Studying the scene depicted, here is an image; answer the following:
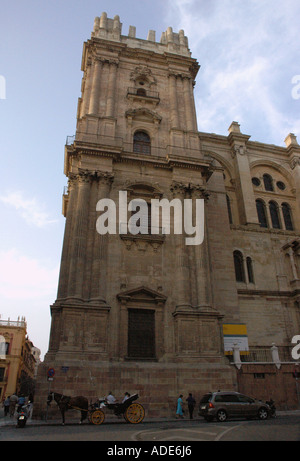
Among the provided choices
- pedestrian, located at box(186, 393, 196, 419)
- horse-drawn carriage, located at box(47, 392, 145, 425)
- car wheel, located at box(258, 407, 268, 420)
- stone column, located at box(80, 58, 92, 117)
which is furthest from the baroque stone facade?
car wheel, located at box(258, 407, 268, 420)

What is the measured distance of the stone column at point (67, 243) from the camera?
862 inches

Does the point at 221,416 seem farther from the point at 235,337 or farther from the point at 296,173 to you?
the point at 296,173

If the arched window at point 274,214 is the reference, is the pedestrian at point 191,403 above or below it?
below

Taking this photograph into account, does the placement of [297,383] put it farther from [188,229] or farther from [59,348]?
[59,348]

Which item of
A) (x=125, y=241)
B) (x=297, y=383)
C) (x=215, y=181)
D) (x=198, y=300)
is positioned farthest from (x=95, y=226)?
(x=297, y=383)

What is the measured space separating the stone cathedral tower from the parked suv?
308cm

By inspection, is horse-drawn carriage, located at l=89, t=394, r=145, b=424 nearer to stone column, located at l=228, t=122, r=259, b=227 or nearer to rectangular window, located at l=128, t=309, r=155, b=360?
rectangular window, located at l=128, t=309, r=155, b=360

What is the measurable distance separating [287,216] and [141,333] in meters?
22.4

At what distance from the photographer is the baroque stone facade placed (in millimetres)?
20281

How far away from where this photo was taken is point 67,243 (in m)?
23.3

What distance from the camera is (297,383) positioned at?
A: 22.6m

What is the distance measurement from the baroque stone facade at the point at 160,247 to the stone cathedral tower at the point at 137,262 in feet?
0.27

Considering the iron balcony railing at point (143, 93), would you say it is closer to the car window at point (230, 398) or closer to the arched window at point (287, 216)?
the arched window at point (287, 216)

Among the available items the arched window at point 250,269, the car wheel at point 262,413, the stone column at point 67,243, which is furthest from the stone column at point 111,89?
the car wheel at point 262,413
